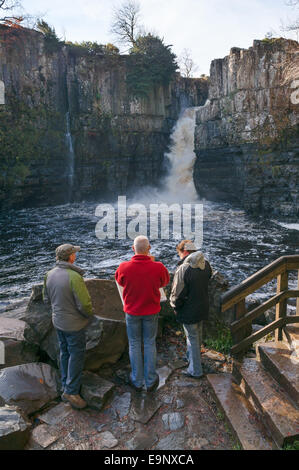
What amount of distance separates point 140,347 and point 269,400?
66.2 inches

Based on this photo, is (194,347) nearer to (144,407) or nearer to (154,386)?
(154,386)

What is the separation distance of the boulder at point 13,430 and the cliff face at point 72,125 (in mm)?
26214

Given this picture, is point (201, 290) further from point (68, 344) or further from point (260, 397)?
point (68, 344)

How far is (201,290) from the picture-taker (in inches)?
179

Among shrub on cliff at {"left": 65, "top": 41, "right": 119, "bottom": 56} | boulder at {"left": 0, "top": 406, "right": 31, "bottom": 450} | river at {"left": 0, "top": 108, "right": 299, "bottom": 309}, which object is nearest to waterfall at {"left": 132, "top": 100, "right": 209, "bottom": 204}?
river at {"left": 0, "top": 108, "right": 299, "bottom": 309}

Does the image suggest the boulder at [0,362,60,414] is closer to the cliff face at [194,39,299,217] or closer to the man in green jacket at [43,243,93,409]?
the man in green jacket at [43,243,93,409]

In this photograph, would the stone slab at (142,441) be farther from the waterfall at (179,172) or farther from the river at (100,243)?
the waterfall at (179,172)

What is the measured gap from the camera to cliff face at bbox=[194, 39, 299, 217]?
76.0 ft

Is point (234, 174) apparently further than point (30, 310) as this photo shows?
Yes

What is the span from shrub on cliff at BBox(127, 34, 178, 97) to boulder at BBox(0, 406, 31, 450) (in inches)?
1335

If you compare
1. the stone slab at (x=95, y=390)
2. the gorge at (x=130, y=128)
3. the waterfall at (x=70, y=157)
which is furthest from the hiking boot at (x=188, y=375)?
the waterfall at (x=70, y=157)

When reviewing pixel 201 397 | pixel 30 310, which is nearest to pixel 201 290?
pixel 201 397

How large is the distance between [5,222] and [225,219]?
52.3ft
